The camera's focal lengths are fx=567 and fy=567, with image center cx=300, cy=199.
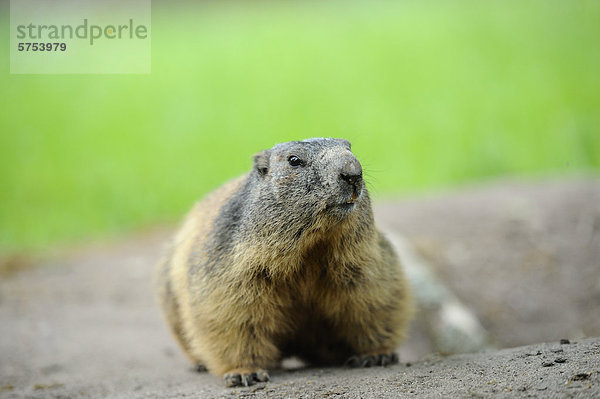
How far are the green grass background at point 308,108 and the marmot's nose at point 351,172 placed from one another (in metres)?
6.03

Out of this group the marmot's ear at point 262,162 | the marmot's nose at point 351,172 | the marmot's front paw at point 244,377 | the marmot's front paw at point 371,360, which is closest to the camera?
the marmot's nose at point 351,172

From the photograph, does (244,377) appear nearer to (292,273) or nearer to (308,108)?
(292,273)

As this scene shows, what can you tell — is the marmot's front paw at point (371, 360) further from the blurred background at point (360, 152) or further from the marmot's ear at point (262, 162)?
the blurred background at point (360, 152)

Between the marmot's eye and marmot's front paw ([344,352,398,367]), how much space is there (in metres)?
1.83

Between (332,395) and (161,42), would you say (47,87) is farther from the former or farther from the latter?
(332,395)

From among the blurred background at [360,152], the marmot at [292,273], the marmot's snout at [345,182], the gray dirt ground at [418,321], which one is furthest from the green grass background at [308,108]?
the marmot's snout at [345,182]

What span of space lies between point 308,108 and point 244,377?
7015 millimetres

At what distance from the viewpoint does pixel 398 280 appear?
4.63 m

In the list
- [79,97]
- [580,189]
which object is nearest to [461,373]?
[580,189]

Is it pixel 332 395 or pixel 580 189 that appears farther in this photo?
pixel 580 189

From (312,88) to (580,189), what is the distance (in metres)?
5.17

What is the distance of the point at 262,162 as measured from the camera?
→ 13.0ft

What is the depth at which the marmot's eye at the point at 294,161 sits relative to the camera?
362 centimetres

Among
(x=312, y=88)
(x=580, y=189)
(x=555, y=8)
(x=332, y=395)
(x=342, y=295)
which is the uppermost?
(x=555, y=8)
